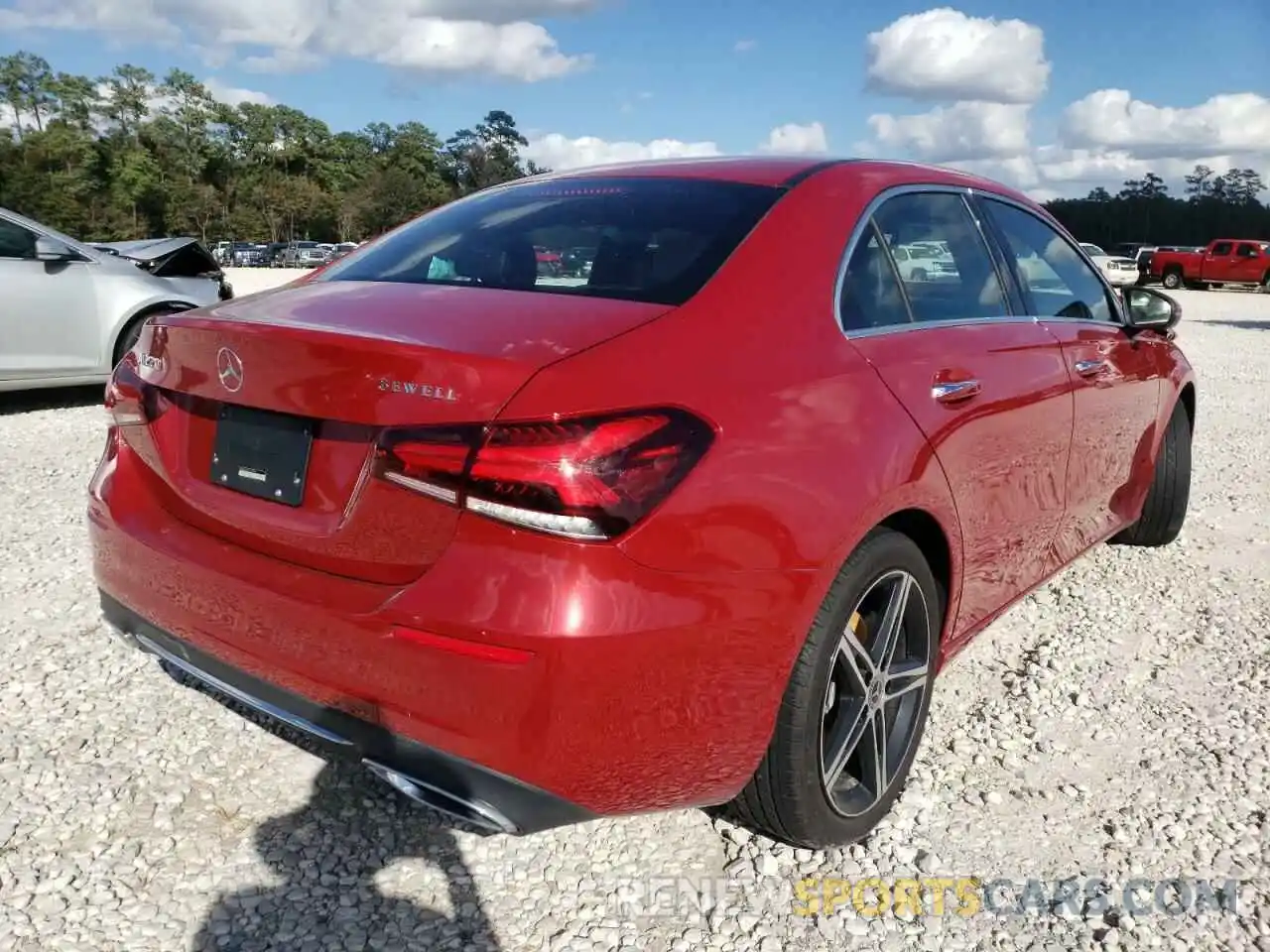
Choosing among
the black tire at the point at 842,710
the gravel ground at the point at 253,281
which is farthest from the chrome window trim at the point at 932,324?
the gravel ground at the point at 253,281

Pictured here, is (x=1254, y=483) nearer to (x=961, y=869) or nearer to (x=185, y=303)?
(x=961, y=869)

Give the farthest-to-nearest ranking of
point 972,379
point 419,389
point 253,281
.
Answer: point 253,281
point 972,379
point 419,389

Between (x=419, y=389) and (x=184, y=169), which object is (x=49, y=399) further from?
(x=184, y=169)

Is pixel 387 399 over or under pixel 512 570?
over

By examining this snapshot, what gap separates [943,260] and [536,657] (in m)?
1.85

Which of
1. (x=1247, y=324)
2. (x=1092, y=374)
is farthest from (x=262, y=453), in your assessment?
(x=1247, y=324)

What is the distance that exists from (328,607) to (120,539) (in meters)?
0.74

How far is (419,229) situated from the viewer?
2.94 meters

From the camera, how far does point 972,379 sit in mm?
2631

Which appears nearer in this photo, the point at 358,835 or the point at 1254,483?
the point at 358,835

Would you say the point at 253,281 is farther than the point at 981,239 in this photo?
Yes

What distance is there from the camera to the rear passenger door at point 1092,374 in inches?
131

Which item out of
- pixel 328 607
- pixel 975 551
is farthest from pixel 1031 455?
pixel 328 607

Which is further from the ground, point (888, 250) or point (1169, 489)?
point (888, 250)
